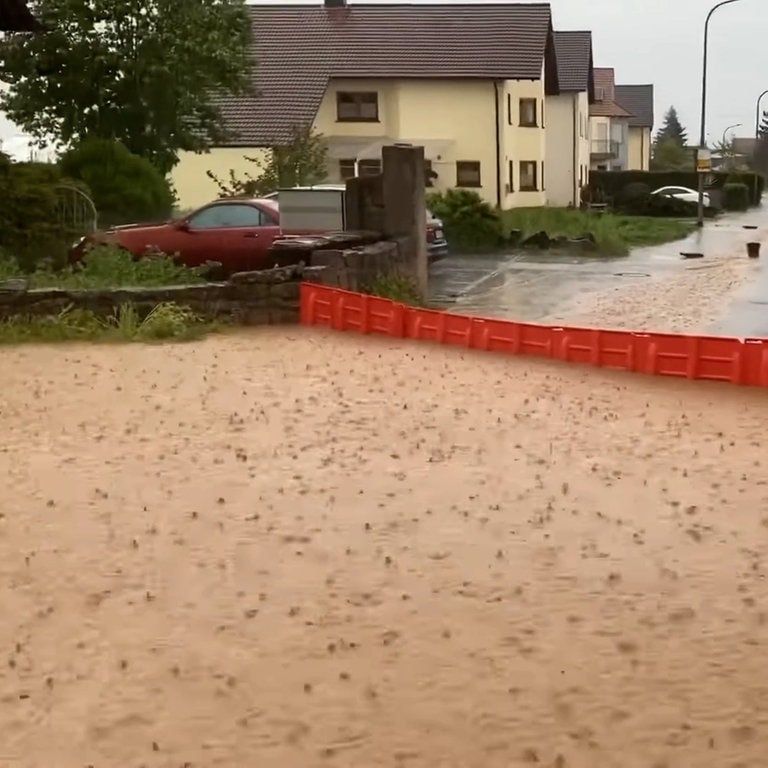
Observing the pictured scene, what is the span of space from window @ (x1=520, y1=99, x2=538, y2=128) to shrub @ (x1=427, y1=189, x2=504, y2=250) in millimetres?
11855

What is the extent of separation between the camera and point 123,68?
25.1 m

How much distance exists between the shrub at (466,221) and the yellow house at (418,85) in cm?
712

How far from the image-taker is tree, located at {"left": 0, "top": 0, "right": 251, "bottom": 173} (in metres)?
25.0

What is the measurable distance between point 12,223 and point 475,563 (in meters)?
11.7

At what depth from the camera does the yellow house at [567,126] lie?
1654 inches

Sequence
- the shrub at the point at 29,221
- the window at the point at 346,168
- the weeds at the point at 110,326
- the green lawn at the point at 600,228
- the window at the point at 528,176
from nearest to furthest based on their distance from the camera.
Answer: the weeds at the point at 110,326, the shrub at the point at 29,221, the green lawn at the point at 600,228, the window at the point at 346,168, the window at the point at 528,176

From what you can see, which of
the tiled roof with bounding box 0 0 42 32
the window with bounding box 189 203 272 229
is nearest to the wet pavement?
the window with bounding box 189 203 272 229

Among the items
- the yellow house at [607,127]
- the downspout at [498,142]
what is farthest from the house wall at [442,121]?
the yellow house at [607,127]

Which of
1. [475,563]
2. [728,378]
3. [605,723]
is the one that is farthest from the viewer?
[728,378]

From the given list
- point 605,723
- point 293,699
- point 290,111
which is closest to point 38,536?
point 293,699

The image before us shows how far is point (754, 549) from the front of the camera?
5.67m

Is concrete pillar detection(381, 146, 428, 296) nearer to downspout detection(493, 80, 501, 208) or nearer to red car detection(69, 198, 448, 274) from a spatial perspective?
red car detection(69, 198, 448, 274)

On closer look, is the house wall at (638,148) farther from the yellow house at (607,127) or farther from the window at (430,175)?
the window at (430,175)

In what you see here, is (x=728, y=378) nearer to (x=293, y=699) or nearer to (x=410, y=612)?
(x=410, y=612)
